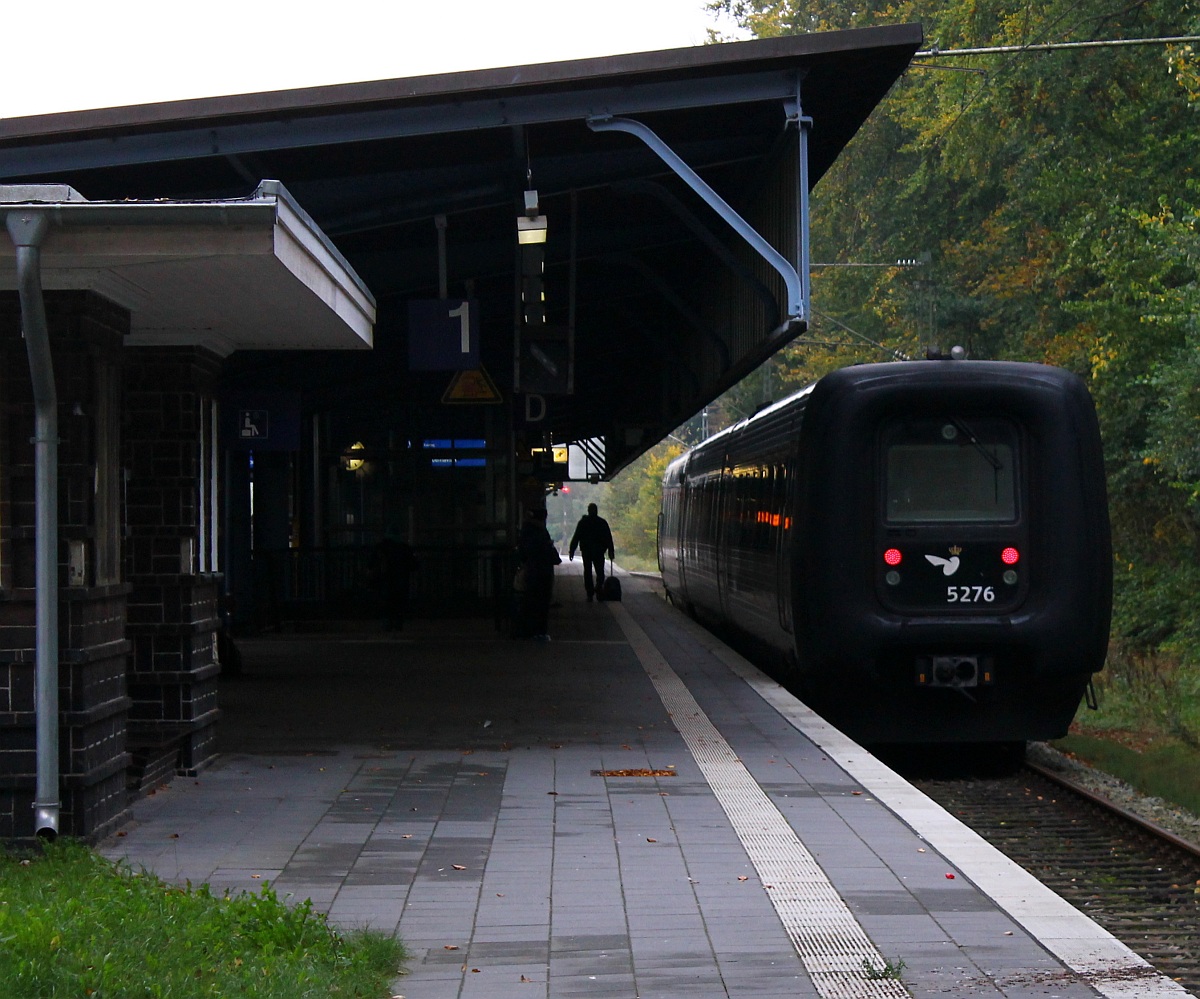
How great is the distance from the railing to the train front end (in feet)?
34.6

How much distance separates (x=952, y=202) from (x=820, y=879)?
3091 cm

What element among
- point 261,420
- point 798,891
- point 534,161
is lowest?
point 798,891

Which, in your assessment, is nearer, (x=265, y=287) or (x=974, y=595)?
(x=265, y=287)

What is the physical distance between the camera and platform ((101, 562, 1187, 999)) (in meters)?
5.25

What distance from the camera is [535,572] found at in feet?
63.8

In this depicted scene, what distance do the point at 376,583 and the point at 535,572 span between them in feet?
14.5

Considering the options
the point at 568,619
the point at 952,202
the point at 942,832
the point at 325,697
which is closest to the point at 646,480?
the point at 952,202

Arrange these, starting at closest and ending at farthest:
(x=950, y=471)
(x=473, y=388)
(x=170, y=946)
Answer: (x=170, y=946), (x=950, y=471), (x=473, y=388)

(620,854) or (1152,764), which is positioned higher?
(620,854)

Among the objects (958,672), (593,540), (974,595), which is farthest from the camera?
(593,540)

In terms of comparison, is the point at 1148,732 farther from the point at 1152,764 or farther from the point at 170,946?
the point at 170,946

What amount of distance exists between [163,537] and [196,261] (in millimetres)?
2583

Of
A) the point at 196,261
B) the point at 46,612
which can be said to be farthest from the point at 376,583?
the point at 196,261

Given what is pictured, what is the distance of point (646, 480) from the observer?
320 ft
